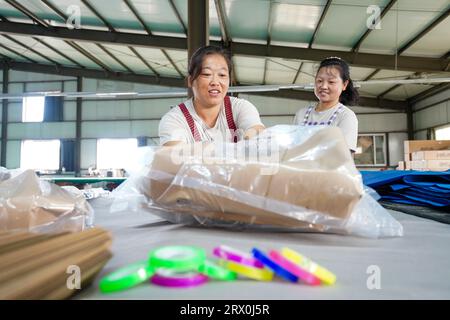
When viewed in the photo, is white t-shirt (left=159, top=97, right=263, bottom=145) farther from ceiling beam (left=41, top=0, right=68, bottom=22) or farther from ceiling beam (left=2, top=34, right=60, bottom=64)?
ceiling beam (left=2, top=34, right=60, bottom=64)

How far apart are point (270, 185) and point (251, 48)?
21.0ft

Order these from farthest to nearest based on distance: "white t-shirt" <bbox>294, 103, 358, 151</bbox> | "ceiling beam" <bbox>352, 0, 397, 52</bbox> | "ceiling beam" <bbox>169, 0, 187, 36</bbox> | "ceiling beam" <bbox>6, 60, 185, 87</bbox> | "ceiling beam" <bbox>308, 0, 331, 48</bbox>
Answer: "ceiling beam" <bbox>6, 60, 185, 87</bbox>, "ceiling beam" <bbox>169, 0, 187, 36</bbox>, "ceiling beam" <bbox>308, 0, 331, 48</bbox>, "ceiling beam" <bbox>352, 0, 397, 52</bbox>, "white t-shirt" <bbox>294, 103, 358, 151</bbox>

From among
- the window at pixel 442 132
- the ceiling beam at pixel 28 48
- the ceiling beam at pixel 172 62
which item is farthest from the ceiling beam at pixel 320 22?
the ceiling beam at pixel 28 48

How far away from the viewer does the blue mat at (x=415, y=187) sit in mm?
951

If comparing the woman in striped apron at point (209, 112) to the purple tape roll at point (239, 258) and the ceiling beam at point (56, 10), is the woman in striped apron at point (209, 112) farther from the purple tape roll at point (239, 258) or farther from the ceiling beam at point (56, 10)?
the ceiling beam at point (56, 10)

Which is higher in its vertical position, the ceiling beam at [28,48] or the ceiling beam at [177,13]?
the ceiling beam at [28,48]

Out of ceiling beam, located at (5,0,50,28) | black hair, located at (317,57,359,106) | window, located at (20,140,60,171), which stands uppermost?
ceiling beam, located at (5,0,50,28)

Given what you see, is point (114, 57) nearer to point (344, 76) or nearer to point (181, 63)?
point (181, 63)

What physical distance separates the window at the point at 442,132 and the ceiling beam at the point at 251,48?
343 cm

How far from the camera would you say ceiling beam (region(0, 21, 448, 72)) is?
6.32 meters

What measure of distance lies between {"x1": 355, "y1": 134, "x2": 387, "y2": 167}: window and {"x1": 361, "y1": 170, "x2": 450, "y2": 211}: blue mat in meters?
9.78

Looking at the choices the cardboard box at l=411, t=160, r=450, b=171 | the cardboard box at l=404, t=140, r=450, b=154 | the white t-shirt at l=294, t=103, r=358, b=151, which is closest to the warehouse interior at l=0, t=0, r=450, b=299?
the white t-shirt at l=294, t=103, r=358, b=151

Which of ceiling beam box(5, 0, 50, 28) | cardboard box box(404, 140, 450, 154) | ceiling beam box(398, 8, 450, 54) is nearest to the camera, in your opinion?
ceiling beam box(398, 8, 450, 54)
